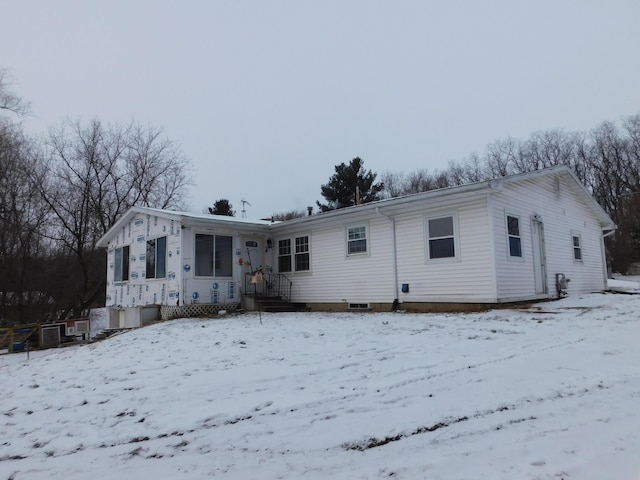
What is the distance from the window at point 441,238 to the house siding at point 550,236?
1114mm

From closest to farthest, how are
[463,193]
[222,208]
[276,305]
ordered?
[463,193] → [276,305] → [222,208]

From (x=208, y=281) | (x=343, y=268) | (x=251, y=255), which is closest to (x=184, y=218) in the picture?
(x=208, y=281)

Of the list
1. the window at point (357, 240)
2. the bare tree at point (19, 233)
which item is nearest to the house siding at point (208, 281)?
the window at point (357, 240)

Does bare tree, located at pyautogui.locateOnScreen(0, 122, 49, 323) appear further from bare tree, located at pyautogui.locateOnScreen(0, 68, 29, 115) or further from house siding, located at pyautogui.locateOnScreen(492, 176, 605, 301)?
house siding, located at pyautogui.locateOnScreen(492, 176, 605, 301)

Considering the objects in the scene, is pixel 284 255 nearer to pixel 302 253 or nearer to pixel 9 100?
pixel 302 253

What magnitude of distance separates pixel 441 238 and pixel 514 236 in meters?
1.95

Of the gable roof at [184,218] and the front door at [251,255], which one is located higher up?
the gable roof at [184,218]

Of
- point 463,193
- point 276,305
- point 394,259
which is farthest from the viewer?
point 276,305

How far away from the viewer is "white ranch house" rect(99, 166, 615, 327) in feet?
36.5

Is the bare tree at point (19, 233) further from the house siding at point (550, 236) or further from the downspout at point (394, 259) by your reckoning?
the house siding at point (550, 236)

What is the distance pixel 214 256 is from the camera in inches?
570

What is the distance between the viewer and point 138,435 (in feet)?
12.7

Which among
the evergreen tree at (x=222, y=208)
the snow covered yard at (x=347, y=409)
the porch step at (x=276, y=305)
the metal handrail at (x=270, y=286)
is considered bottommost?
the snow covered yard at (x=347, y=409)

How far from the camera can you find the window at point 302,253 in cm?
1500
